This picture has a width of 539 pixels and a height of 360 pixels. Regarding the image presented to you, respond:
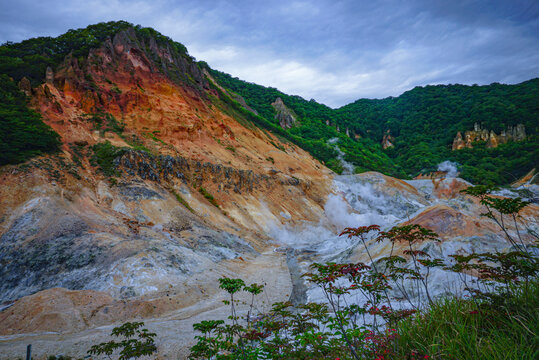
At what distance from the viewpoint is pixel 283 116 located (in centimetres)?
8325

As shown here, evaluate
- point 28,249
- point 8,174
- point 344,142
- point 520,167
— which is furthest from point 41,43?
point 520,167

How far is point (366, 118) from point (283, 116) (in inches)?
2179

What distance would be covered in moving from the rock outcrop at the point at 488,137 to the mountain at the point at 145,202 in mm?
38685

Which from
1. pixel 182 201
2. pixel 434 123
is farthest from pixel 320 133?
pixel 182 201

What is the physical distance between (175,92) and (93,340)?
3682cm

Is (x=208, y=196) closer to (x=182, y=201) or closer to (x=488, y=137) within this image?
(x=182, y=201)

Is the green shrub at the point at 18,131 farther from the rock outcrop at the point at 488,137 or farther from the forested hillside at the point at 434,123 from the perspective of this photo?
the rock outcrop at the point at 488,137

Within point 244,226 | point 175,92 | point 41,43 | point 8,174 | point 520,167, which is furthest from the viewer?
point 520,167

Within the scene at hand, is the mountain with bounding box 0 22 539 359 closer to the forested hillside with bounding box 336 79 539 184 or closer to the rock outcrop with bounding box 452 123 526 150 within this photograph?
the forested hillside with bounding box 336 79 539 184

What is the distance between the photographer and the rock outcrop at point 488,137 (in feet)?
227

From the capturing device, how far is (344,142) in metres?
81.1

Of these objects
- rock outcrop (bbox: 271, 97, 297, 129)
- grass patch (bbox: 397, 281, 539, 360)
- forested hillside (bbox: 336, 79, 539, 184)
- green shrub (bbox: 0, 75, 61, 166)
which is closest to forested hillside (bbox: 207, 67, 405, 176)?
rock outcrop (bbox: 271, 97, 297, 129)

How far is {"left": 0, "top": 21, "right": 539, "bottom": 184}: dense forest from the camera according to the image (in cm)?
2080

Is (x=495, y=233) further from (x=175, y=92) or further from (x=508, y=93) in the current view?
(x=508, y=93)
